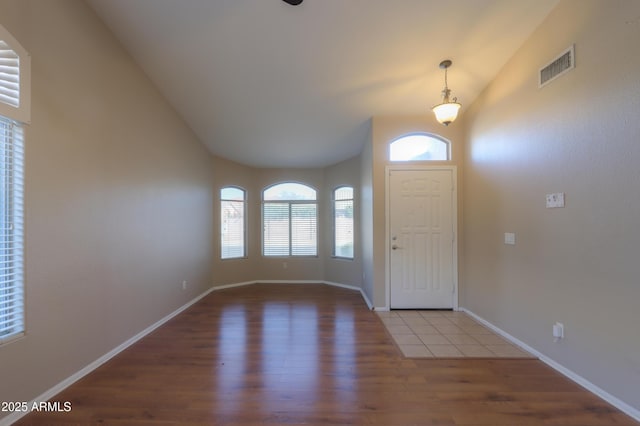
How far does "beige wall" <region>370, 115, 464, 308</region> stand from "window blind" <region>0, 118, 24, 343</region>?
358cm

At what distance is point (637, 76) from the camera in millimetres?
1924

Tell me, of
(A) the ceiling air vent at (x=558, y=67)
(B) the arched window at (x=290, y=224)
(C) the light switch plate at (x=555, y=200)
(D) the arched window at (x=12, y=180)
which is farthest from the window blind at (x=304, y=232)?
(D) the arched window at (x=12, y=180)

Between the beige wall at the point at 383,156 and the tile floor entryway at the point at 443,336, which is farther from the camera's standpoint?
the beige wall at the point at 383,156

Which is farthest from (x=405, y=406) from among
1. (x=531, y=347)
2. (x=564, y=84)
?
(x=564, y=84)

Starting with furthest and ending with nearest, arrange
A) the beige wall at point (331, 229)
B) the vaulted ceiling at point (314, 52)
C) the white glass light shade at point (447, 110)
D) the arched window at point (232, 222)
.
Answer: the arched window at point (232, 222)
the beige wall at point (331, 229)
the white glass light shade at point (447, 110)
the vaulted ceiling at point (314, 52)

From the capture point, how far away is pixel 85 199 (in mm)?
2480

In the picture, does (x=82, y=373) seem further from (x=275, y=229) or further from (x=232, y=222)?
(x=275, y=229)

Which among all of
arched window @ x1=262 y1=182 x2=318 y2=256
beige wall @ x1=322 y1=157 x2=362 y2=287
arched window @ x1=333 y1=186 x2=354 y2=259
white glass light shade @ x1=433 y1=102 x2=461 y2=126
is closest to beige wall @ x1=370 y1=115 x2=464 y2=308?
white glass light shade @ x1=433 y1=102 x2=461 y2=126

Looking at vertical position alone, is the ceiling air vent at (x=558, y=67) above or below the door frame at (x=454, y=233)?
above

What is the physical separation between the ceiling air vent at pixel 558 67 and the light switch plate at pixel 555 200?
3.48 ft

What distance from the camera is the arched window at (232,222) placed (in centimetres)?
578

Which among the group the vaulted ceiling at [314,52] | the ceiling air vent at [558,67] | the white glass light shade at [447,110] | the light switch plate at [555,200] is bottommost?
the light switch plate at [555,200]

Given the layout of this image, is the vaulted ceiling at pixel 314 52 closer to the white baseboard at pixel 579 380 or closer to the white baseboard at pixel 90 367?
the white baseboard at pixel 90 367

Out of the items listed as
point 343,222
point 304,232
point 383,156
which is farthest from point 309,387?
point 304,232
